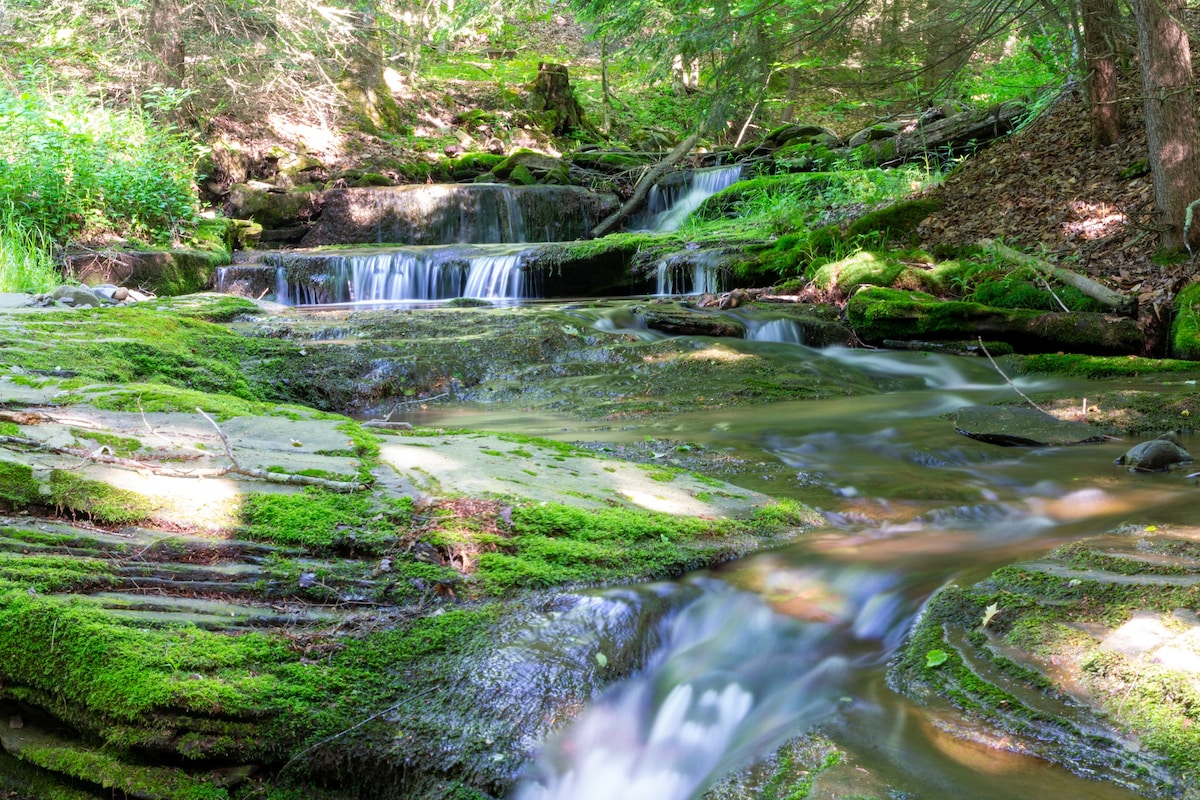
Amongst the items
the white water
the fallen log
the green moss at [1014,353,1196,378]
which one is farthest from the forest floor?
the white water

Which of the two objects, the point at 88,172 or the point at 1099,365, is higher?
the point at 88,172

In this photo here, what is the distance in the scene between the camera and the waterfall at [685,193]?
16234mm

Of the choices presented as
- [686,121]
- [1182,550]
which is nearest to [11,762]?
[1182,550]

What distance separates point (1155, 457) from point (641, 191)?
1303cm

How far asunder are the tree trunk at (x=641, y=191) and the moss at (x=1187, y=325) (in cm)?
962

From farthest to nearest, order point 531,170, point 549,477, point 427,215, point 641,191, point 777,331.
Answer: point 531,170 → point 641,191 → point 427,215 → point 777,331 → point 549,477

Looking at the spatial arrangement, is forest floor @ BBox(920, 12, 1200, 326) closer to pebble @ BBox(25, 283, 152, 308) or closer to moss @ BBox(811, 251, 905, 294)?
moss @ BBox(811, 251, 905, 294)

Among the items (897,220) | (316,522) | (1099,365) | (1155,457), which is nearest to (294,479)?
(316,522)

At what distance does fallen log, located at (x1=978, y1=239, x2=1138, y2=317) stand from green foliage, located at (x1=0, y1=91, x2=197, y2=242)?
1115cm

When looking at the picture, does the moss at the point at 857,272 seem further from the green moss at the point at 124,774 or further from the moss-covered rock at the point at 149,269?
the green moss at the point at 124,774

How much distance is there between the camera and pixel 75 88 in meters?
14.9

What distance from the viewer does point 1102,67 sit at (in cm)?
912

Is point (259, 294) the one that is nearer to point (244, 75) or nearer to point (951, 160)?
point (244, 75)

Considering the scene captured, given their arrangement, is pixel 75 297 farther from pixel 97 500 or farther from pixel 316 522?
pixel 316 522
